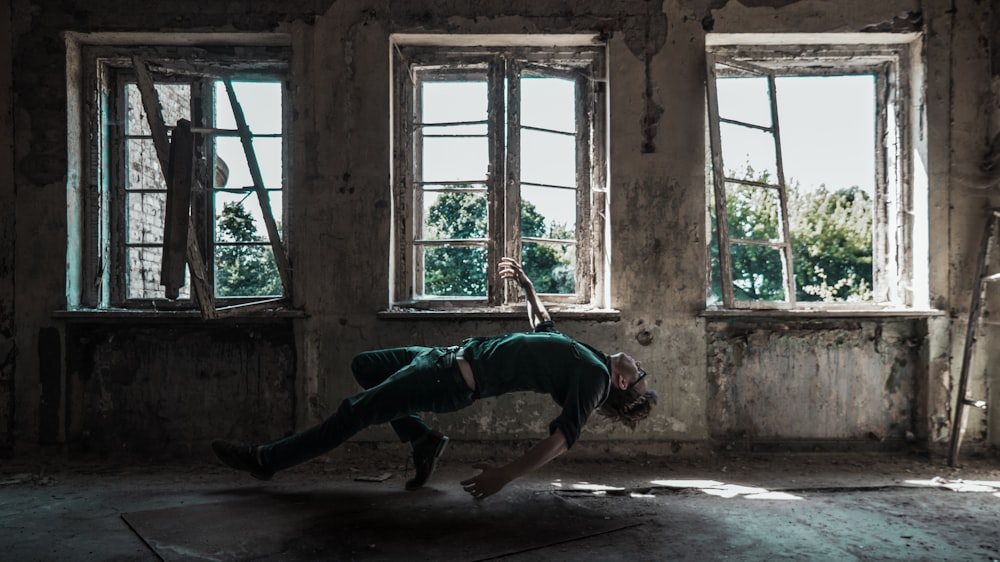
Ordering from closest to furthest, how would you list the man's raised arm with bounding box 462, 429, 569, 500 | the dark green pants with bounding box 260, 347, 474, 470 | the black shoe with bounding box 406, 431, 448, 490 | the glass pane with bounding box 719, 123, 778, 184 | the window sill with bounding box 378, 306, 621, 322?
the man's raised arm with bounding box 462, 429, 569, 500 → the dark green pants with bounding box 260, 347, 474, 470 → the black shoe with bounding box 406, 431, 448, 490 → the window sill with bounding box 378, 306, 621, 322 → the glass pane with bounding box 719, 123, 778, 184

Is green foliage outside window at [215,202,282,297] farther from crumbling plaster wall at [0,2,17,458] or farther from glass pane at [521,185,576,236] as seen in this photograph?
glass pane at [521,185,576,236]

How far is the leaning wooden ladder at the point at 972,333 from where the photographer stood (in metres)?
3.89

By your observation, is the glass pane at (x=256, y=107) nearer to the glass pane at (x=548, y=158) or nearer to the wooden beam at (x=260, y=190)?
the wooden beam at (x=260, y=190)

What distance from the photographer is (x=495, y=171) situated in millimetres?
4312

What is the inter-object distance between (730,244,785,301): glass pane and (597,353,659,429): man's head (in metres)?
1.40

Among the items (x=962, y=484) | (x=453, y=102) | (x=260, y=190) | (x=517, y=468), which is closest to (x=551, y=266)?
(x=453, y=102)

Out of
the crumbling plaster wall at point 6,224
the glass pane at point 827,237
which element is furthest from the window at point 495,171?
the glass pane at point 827,237

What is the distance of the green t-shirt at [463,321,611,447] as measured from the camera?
9.20 feet

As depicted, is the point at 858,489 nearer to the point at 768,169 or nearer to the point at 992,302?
the point at 992,302

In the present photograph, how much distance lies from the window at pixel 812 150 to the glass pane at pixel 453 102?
1.44 m

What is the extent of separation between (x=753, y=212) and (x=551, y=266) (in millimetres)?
1558

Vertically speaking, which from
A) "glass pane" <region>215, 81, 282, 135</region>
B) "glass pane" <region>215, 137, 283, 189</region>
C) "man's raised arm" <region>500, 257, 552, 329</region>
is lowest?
"man's raised arm" <region>500, 257, 552, 329</region>

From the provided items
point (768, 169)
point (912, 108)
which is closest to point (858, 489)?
point (768, 169)

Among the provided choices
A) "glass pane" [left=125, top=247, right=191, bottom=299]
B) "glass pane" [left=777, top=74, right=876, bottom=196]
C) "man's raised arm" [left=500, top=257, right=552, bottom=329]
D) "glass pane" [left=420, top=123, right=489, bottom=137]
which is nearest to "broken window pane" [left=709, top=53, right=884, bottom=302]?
"glass pane" [left=777, top=74, right=876, bottom=196]
